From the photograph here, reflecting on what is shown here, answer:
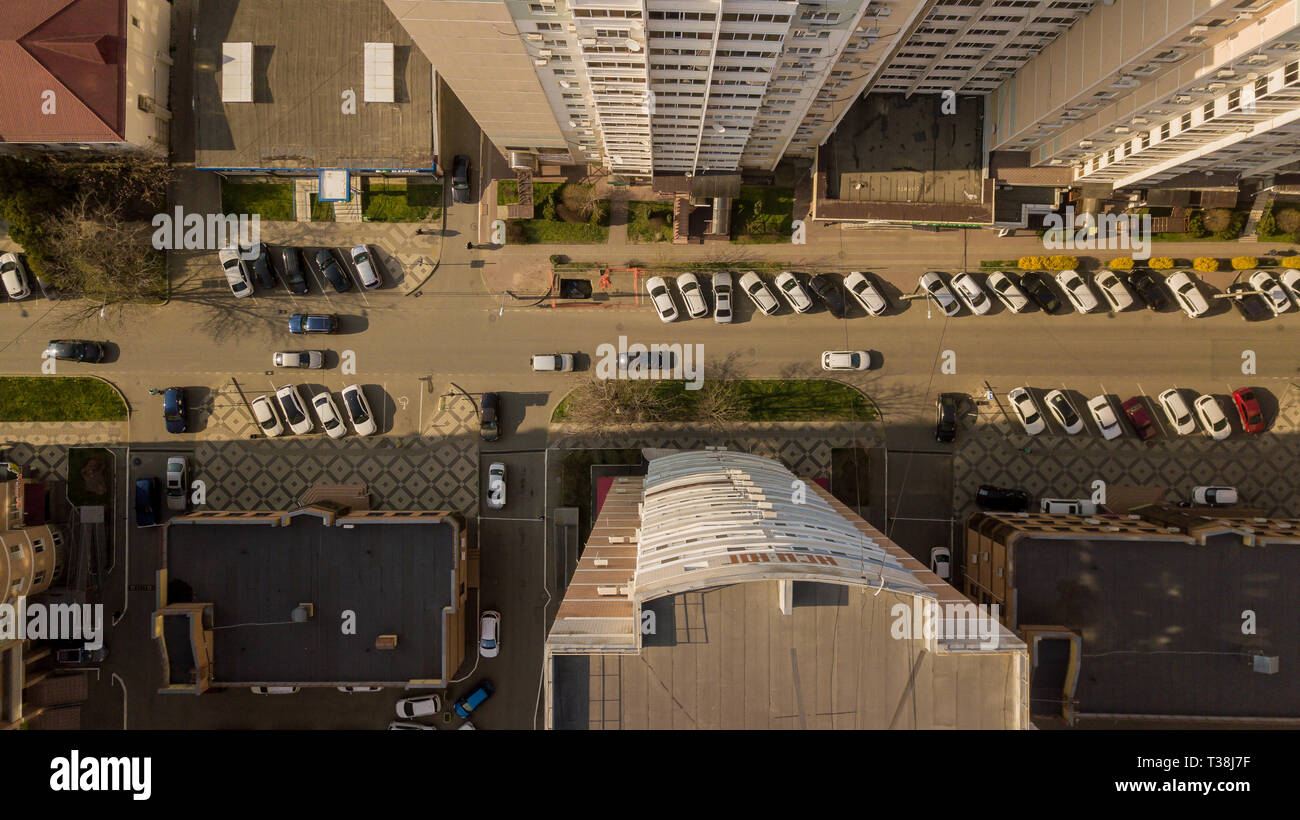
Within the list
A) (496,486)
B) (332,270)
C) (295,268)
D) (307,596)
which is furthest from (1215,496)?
(295,268)

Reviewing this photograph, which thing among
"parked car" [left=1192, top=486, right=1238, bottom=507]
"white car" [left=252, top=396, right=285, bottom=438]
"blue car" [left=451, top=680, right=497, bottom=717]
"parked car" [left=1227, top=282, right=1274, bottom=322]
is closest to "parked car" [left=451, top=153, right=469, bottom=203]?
"white car" [left=252, top=396, right=285, bottom=438]

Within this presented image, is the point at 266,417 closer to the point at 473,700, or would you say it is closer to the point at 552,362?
the point at 552,362

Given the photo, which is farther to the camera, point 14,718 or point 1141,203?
point 1141,203

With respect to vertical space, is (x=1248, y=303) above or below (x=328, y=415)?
above

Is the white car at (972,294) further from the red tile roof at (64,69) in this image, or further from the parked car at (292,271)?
the red tile roof at (64,69)

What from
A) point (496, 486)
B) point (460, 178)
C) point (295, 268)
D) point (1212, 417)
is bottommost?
point (496, 486)

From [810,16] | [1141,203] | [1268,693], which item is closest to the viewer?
[810,16]

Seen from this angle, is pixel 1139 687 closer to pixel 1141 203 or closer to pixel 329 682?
pixel 1141 203
